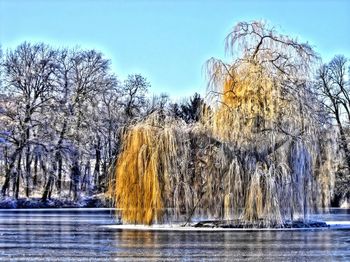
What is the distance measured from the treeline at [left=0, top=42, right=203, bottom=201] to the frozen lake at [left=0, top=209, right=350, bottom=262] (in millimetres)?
33992

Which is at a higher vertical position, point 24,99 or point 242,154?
point 24,99

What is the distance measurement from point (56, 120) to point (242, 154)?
3466 cm

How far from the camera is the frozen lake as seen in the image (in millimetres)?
15742

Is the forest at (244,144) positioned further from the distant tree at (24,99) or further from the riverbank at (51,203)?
the distant tree at (24,99)

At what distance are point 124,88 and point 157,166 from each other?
39.5 metres

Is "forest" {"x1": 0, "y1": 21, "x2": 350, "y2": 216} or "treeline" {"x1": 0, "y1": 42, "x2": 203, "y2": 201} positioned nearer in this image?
"forest" {"x1": 0, "y1": 21, "x2": 350, "y2": 216}

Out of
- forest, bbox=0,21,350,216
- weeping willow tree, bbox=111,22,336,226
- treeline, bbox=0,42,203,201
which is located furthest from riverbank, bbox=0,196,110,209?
weeping willow tree, bbox=111,22,336,226

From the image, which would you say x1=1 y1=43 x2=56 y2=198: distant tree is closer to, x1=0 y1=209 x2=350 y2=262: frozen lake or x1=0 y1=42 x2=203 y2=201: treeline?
x1=0 y1=42 x2=203 y2=201: treeline

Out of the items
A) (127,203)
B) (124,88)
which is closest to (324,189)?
(127,203)

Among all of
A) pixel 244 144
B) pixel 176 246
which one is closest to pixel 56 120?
pixel 244 144

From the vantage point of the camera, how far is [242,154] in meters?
28.7

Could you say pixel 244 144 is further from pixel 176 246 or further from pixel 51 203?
pixel 51 203

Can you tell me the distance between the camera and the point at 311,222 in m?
28.7

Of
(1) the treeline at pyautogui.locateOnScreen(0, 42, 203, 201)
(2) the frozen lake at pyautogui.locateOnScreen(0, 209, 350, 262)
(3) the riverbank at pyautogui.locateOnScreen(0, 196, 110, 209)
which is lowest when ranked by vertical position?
(2) the frozen lake at pyautogui.locateOnScreen(0, 209, 350, 262)
